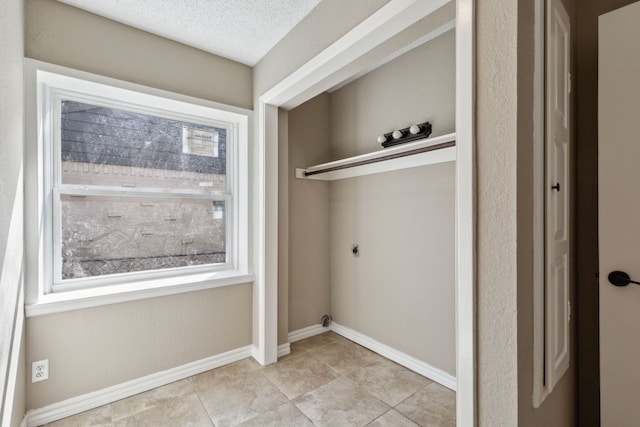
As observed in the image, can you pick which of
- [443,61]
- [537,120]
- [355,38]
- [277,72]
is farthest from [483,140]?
[277,72]

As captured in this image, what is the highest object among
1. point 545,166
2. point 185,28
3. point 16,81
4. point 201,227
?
point 185,28

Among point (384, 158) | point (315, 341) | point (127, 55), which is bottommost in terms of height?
point (315, 341)

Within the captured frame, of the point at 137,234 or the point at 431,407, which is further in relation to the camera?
the point at 137,234

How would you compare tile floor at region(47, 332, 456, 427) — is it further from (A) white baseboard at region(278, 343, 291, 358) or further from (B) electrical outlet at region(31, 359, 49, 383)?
(B) electrical outlet at region(31, 359, 49, 383)

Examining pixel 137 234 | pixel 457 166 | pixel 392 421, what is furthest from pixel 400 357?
pixel 137 234

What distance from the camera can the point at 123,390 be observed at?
6.58 feet

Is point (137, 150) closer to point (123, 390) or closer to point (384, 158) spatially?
point (123, 390)

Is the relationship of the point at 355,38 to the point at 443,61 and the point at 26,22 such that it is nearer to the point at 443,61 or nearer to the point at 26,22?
the point at 443,61

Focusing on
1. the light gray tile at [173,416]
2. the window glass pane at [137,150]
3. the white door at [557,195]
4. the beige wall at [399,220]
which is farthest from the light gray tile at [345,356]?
the window glass pane at [137,150]

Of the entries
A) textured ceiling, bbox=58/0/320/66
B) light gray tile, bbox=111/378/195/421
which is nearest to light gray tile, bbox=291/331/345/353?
light gray tile, bbox=111/378/195/421

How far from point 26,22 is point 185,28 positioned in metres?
0.88

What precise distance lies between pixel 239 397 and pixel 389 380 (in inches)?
42.5

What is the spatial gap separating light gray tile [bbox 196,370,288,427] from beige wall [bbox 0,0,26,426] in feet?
3.18

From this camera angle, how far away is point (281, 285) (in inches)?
103
